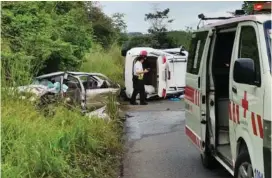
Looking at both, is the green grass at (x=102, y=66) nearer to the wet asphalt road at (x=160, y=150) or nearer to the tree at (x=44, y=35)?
the tree at (x=44, y=35)

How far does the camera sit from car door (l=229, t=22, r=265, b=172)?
4137mm

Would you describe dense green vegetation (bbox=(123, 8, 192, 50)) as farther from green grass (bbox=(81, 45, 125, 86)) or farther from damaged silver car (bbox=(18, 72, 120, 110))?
damaged silver car (bbox=(18, 72, 120, 110))

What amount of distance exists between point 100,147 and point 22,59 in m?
2.41

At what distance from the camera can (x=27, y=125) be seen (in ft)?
20.1

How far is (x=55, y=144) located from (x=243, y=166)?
2492 millimetres

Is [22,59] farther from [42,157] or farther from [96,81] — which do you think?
[96,81]

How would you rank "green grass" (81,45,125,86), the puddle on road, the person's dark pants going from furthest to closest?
1. "green grass" (81,45,125,86)
2. the person's dark pants
3. the puddle on road

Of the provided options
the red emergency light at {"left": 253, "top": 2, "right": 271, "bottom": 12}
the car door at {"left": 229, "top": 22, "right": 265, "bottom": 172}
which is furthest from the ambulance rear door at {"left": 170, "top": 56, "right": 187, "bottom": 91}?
the red emergency light at {"left": 253, "top": 2, "right": 271, "bottom": 12}

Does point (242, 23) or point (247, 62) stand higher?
point (242, 23)

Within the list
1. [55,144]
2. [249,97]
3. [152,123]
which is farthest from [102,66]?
[249,97]

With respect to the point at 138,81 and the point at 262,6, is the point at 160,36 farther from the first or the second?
the point at 262,6

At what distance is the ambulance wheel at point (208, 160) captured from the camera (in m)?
6.62

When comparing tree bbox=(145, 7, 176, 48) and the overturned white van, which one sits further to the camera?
tree bbox=(145, 7, 176, 48)

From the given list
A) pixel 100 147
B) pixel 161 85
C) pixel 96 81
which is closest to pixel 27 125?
pixel 100 147
